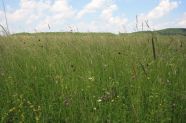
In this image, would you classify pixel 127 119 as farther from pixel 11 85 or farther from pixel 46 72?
pixel 46 72

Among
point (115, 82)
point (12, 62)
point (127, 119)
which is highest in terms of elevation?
point (12, 62)

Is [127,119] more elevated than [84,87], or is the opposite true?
[84,87]

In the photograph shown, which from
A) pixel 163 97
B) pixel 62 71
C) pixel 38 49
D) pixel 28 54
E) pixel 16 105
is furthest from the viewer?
pixel 38 49

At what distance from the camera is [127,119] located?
8.71 feet

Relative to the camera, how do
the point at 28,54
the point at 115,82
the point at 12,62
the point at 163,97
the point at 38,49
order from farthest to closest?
the point at 38,49 < the point at 28,54 < the point at 12,62 < the point at 115,82 < the point at 163,97

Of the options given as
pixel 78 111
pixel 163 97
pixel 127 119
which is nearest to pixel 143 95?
pixel 163 97

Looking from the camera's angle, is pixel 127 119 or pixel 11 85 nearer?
pixel 127 119

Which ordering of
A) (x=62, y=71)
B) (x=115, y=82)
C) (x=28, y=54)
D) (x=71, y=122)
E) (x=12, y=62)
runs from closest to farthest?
(x=71, y=122) → (x=115, y=82) → (x=62, y=71) → (x=12, y=62) → (x=28, y=54)

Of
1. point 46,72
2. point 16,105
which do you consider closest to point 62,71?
point 46,72

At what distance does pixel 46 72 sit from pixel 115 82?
1.01 m

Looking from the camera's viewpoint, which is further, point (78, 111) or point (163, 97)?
point (163, 97)

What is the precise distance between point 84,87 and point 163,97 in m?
0.84

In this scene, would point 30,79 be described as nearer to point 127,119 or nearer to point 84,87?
point 84,87

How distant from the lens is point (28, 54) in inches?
194
